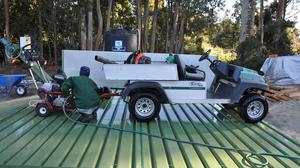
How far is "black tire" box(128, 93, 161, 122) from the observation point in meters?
5.82

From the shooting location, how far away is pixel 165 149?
4.46 meters

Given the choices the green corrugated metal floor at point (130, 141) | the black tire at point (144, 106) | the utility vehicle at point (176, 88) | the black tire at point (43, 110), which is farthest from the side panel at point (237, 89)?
the black tire at point (43, 110)

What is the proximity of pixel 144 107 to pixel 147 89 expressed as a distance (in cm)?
30

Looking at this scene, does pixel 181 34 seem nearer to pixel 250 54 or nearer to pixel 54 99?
pixel 250 54

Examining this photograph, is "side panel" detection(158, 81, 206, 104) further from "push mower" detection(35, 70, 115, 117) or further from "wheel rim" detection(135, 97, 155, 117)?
"push mower" detection(35, 70, 115, 117)

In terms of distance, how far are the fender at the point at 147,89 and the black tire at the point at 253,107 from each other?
136 centimetres

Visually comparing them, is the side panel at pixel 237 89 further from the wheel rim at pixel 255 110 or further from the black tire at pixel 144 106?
the black tire at pixel 144 106

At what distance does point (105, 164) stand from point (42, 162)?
67 cm

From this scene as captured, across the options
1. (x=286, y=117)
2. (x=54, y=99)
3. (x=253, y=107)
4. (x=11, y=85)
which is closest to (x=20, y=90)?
(x=11, y=85)

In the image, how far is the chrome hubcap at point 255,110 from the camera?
618cm

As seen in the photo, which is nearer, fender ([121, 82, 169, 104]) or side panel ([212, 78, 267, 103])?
fender ([121, 82, 169, 104])

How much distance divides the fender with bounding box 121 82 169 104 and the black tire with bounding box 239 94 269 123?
136 cm

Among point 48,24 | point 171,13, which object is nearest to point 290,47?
point 171,13

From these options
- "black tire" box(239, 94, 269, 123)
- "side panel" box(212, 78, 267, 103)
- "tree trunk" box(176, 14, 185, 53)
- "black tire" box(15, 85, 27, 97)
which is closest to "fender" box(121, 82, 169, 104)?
"side panel" box(212, 78, 267, 103)
